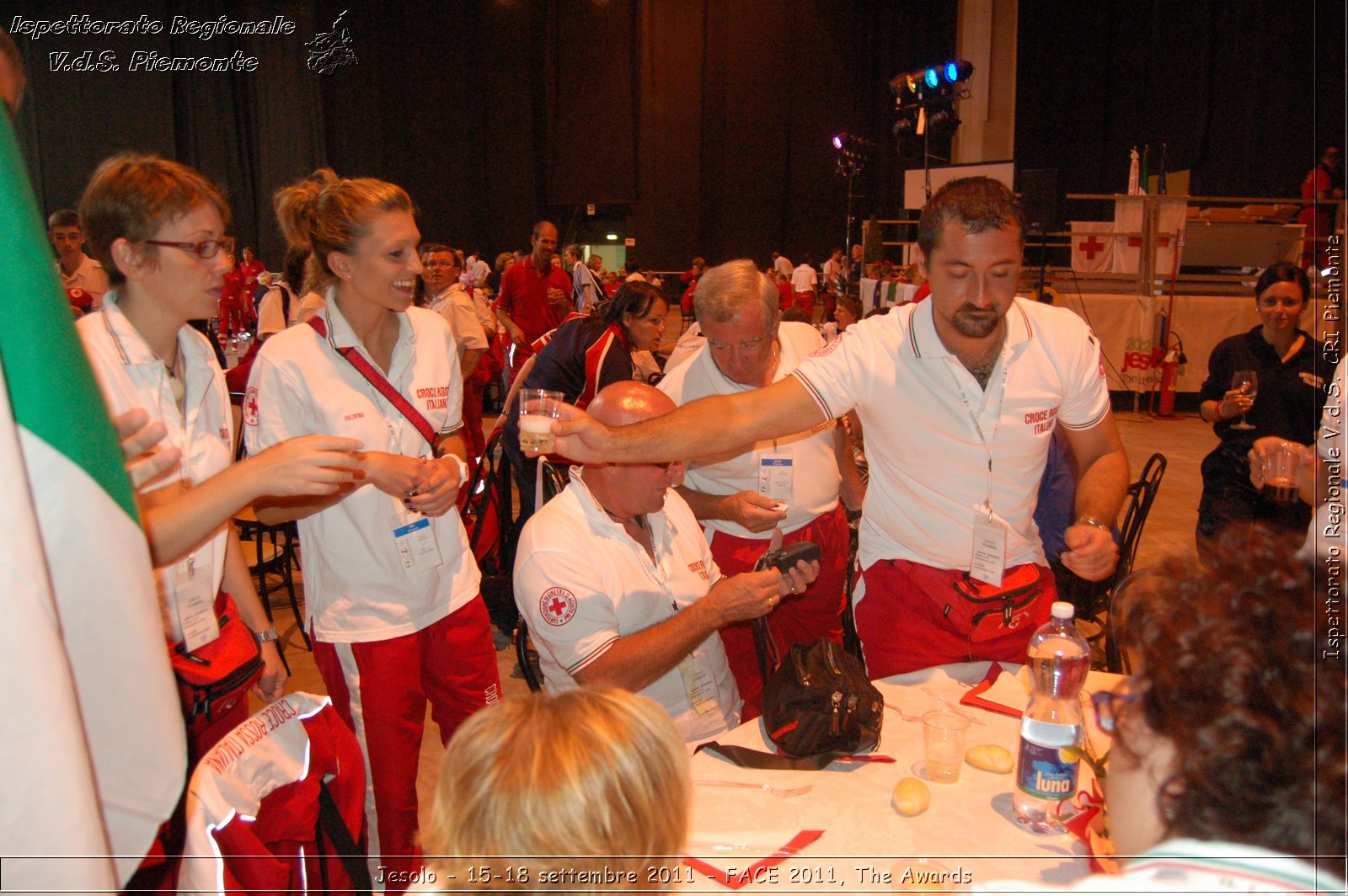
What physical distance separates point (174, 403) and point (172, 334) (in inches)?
6.2

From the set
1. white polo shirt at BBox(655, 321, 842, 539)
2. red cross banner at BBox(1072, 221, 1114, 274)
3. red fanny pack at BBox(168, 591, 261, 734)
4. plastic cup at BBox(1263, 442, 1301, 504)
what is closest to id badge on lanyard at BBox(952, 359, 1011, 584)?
white polo shirt at BBox(655, 321, 842, 539)

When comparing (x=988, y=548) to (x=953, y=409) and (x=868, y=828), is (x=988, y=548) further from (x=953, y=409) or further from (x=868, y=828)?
(x=868, y=828)

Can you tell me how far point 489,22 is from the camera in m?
18.5

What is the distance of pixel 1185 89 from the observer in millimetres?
15836

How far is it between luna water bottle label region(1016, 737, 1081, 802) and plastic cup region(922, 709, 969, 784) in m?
0.15

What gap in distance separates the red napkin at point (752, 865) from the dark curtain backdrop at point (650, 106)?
17536 mm

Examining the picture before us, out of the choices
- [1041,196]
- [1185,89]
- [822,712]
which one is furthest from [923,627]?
[1185,89]

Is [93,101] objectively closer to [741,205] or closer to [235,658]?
[741,205]

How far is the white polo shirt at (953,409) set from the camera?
7.20 ft

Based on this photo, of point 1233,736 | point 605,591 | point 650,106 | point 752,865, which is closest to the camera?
point 1233,736

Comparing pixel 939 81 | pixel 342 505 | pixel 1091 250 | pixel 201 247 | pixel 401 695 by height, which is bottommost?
pixel 401 695

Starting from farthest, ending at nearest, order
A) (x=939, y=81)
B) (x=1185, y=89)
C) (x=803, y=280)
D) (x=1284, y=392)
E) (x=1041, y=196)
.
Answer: (x=803, y=280)
(x=1185, y=89)
(x=939, y=81)
(x=1041, y=196)
(x=1284, y=392)

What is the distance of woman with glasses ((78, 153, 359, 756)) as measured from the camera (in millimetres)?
1729

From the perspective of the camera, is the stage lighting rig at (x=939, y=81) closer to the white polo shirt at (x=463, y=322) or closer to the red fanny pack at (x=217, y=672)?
the white polo shirt at (x=463, y=322)
